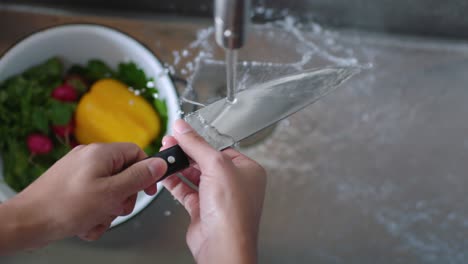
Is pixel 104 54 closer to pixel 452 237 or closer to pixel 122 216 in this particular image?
pixel 122 216

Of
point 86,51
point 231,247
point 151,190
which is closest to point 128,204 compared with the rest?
point 151,190

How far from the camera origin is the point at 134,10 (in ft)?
2.55

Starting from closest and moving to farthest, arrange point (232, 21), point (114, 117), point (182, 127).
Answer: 1. point (232, 21)
2. point (182, 127)
3. point (114, 117)

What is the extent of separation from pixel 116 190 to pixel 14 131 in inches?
10.6

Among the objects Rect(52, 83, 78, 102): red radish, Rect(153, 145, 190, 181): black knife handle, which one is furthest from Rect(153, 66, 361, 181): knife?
Rect(52, 83, 78, 102): red radish

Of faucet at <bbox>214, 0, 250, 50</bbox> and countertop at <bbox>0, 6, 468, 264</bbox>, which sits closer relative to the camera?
faucet at <bbox>214, 0, 250, 50</bbox>

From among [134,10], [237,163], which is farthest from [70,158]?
[134,10]

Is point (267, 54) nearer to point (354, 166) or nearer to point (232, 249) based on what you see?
point (354, 166)

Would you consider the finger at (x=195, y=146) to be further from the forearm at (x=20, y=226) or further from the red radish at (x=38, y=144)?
the red radish at (x=38, y=144)

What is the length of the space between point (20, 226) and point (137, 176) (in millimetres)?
111

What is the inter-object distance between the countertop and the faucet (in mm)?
319

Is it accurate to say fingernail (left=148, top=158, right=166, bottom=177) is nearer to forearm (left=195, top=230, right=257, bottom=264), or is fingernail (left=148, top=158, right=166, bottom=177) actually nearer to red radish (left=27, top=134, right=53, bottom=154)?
forearm (left=195, top=230, right=257, bottom=264)

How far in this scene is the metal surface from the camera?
0.53 meters

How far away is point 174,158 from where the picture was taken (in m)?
0.49
